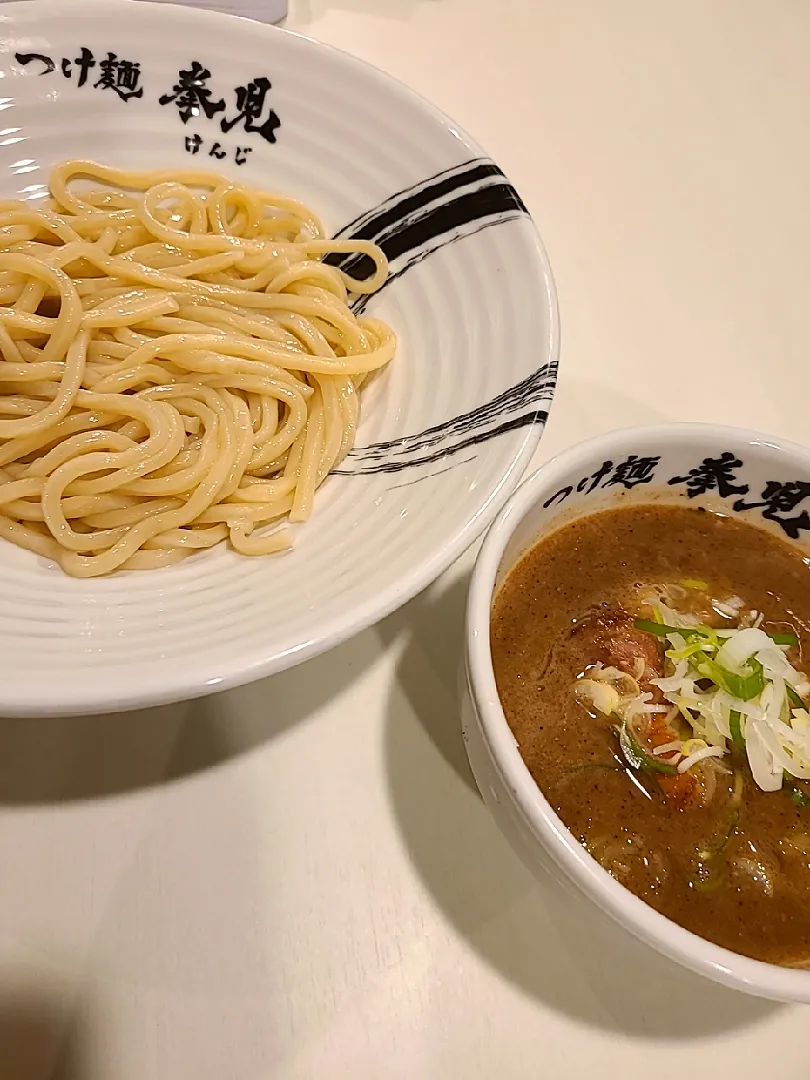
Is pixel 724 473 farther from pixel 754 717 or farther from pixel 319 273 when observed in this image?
pixel 319 273

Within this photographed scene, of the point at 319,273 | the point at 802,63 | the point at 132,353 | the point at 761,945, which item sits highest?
the point at 802,63

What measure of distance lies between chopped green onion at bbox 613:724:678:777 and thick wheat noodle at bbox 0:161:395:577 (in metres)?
0.52

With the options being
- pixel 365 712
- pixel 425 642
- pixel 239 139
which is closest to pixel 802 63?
pixel 239 139

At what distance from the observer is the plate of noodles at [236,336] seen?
3.56 feet

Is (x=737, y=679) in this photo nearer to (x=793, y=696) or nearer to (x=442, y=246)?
(x=793, y=696)

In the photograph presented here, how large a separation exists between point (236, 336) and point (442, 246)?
0.38 m

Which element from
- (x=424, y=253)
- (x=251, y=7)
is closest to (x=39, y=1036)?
(x=424, y=253)

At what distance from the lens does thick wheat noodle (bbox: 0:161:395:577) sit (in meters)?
1.25

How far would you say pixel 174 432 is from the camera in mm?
1314

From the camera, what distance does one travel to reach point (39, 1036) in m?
1.00

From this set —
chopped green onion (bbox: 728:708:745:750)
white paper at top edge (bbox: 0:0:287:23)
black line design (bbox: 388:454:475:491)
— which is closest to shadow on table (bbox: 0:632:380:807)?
black line design (bbox: 388:454:475:491)

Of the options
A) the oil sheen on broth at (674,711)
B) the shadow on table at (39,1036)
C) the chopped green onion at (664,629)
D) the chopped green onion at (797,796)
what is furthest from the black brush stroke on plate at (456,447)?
the shadow on table at (39,1036)

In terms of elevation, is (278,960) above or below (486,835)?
below

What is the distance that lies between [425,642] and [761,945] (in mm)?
626
